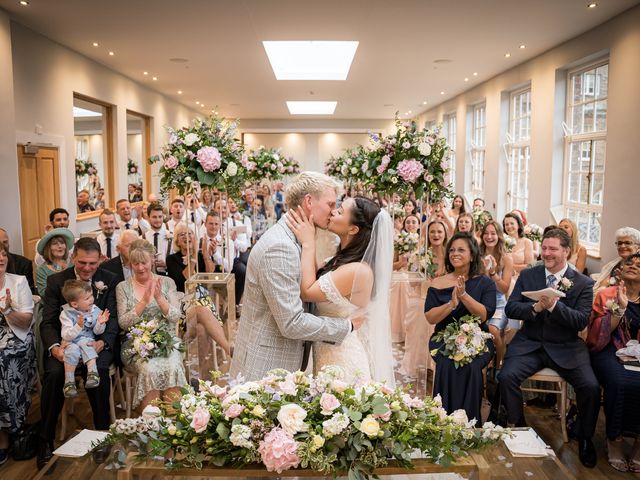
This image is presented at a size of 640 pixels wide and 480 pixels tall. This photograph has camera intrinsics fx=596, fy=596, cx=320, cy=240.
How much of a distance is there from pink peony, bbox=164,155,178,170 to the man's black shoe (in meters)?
3.54

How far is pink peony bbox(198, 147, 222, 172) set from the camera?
467 cm

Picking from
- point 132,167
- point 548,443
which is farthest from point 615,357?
point 132,167

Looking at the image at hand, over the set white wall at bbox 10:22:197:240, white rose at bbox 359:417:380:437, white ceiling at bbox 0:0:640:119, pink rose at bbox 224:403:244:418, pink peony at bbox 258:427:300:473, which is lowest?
pink peony at bbox 258:427:300:473

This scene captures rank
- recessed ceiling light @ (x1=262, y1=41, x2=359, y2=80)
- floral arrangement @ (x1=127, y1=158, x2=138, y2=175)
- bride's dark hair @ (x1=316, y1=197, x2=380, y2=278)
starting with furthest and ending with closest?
floral arrangement @ (x1=127, y1=158, x2=138, y2=175) → recessed ceiling light @ (x1=262, y1=41, x2=359, y2=80) → bride's dark hair @ (x1=316, y1=197, x2=380, y2=278)

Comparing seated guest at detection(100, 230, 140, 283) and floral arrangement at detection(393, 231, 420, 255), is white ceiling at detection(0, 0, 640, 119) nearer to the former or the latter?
floral arrangement at detection(393, 231, 420, 255)

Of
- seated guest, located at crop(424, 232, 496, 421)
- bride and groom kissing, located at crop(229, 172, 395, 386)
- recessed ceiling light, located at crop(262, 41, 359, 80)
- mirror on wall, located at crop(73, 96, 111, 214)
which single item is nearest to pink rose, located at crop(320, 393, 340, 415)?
bride and groom kissing, located at crop(229, 172, 395, 386)

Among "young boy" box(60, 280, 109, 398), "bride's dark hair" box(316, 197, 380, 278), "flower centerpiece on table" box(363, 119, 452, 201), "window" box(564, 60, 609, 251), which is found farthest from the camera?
"window" box(564, 60, 609, 251)

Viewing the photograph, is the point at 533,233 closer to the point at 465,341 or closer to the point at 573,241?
the point at 573,241

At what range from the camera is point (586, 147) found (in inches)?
322

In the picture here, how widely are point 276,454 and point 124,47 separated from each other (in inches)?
308

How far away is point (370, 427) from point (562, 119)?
8.03 metres

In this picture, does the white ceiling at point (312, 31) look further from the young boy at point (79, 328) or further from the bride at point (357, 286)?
the bride at point (357, 286)

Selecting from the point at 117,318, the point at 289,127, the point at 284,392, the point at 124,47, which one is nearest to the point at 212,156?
the point at 117,318

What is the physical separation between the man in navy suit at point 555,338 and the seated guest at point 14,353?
3240 mm
